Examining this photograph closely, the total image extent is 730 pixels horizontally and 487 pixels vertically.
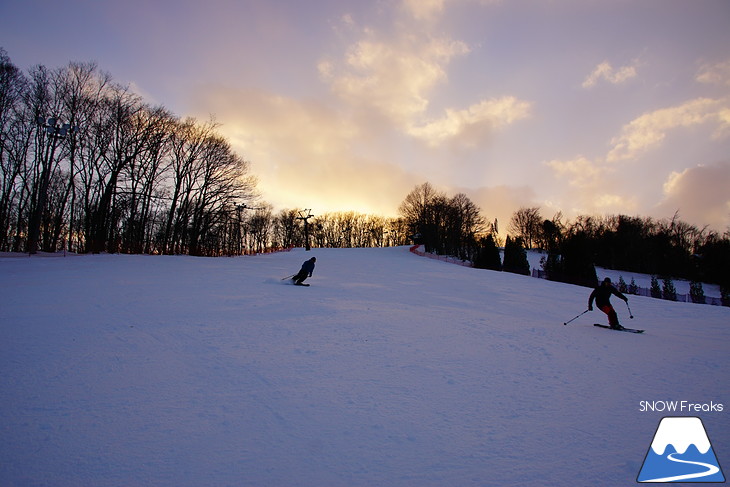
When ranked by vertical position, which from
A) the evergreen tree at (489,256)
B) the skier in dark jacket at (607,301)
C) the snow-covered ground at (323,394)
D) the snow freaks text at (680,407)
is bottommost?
the snow-covered ground at (323,394)

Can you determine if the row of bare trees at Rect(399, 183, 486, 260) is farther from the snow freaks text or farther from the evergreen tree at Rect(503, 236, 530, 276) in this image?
the snow freaks text

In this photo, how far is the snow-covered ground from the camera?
9.70 ft

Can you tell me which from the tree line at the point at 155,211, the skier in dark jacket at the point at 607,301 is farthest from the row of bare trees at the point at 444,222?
the skier in dark jacket at the point at 607,301

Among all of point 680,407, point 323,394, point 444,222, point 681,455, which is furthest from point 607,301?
point 444,222

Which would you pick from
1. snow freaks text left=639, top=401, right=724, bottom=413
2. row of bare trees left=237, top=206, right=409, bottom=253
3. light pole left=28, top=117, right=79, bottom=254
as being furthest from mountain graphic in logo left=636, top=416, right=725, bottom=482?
row of bare trees left=237, top=206, right=409, bottom=253

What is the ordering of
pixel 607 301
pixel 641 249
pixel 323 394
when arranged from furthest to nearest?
pixel 641 249 < pixel 607 301 < pixel 323 394

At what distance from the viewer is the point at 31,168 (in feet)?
86.0

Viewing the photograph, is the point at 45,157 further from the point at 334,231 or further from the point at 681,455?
the point at 334,231

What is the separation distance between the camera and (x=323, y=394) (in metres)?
4.38

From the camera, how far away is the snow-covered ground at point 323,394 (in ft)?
9.70

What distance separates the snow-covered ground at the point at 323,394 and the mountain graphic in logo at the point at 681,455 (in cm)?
11

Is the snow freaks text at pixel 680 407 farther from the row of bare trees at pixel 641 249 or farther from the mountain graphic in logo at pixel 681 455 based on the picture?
the row of bare trees at pixel 641 249

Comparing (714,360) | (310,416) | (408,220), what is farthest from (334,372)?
(408,220)

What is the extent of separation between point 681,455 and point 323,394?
13.3ft
